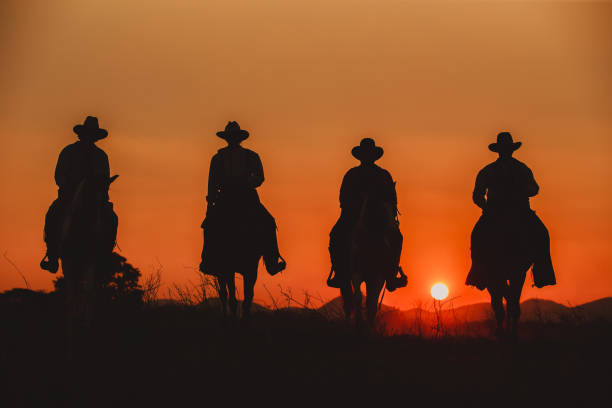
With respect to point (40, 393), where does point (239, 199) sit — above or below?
above

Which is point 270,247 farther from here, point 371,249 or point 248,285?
point 371,249

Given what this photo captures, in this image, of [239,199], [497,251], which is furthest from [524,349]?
[239,199]

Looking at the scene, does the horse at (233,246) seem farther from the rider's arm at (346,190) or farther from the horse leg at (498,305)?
the horse leg at (498,305)

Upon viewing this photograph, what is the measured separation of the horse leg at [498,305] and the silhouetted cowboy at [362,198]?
131 cm

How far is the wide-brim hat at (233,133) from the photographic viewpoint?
1206cm

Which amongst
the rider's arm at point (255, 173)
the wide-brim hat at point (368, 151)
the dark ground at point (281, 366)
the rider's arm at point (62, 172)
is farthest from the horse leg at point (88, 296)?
the wide-brim hat at point (368, 151)

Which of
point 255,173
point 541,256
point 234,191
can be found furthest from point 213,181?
point 541,256

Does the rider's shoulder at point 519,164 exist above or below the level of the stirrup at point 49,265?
above

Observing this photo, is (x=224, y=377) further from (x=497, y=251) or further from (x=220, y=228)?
(x=497, y=251)

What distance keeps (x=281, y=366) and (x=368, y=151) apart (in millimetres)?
4413

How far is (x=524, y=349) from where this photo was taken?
1023 cm

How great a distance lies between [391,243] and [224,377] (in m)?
4.57

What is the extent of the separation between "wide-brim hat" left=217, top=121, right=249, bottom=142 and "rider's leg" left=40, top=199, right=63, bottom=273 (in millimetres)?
2441

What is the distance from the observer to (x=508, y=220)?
11.9m
